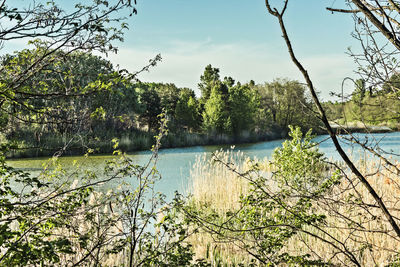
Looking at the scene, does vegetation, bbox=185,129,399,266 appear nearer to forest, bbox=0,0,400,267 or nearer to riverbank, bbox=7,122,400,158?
forest, bbox=0,0,400,267

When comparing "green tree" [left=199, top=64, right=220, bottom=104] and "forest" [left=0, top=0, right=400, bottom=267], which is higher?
"green tree" [left=199, top=64, right=220, bottom=104]

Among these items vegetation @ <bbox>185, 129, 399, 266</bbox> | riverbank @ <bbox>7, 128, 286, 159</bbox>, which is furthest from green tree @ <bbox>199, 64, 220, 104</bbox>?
vegetation @ <bbox>185, 129, 399, 266</bbox>

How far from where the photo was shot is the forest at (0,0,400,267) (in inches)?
55.9

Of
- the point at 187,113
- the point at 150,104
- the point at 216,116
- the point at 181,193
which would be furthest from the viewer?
the point at 187,113

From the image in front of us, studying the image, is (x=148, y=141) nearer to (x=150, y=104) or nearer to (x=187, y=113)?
(x=150, y=104)

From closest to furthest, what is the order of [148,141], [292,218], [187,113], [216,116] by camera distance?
[292,218]
[148,141]
[216,116]
[187,113]

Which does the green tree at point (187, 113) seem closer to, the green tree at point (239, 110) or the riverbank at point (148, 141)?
Result: the riverbank at point (148, 141)

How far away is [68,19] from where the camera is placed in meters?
1.85

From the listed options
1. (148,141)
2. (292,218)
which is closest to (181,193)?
(292,218)

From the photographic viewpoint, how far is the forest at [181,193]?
4.66ft

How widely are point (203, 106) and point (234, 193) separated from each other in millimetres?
23838

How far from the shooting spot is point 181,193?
276 inches

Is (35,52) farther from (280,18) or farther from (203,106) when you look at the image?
(203,106)

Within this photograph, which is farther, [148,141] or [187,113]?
[187,113]
